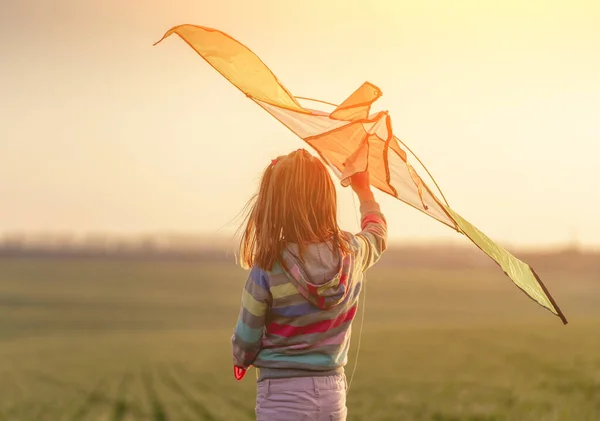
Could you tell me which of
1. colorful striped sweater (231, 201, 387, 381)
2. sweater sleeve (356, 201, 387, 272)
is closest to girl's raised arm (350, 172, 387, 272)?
sweater sleeve (356, 201, 387, 272)

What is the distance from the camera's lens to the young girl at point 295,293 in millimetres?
2209

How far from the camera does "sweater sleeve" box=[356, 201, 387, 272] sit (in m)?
2.40

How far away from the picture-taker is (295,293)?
2.21m

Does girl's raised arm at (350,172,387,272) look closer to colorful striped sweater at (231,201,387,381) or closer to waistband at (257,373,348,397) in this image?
colorful striped sweater at (231,201,387,381)

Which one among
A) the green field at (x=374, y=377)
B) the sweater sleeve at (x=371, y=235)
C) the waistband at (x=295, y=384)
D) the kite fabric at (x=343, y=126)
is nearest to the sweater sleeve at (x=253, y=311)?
the waistband at (x=295, y=384)

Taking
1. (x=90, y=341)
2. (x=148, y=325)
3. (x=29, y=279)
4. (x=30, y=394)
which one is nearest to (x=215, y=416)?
(x=30, y=394)

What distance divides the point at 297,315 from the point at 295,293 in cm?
7

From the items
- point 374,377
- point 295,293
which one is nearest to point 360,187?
point 295,293

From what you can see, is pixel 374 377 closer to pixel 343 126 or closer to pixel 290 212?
pixel 343 126

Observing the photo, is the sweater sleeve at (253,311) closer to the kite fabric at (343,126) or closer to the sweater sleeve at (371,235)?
the sweater sleeve at (371,235)

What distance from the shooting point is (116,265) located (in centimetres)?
2566

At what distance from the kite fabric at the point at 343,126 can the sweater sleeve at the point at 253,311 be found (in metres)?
0.51

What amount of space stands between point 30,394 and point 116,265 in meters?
20.3

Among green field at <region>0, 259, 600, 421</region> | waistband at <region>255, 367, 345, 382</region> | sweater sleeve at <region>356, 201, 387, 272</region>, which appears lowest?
green field at <region>0, 259, 600, 421</region>
